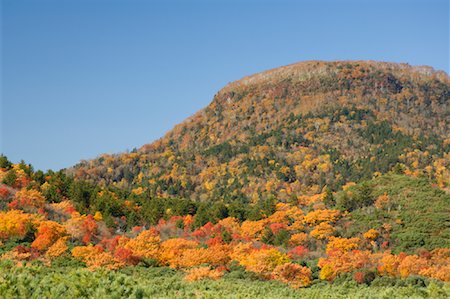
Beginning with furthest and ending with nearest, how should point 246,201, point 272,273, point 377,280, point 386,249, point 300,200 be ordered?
point 246,201 → point 300,200 → point 386,249 → point 272,273 → point 377,280

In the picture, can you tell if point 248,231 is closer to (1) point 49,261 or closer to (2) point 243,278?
(2) point 243,278

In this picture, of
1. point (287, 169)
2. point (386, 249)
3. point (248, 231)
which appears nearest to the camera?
point (386, 249)

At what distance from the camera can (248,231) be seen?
115m

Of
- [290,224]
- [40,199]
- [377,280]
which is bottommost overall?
[377,280]

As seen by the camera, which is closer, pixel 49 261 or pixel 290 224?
pixel 49 261

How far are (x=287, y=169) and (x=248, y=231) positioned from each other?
86.8 metres

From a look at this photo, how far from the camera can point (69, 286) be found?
30844 mm

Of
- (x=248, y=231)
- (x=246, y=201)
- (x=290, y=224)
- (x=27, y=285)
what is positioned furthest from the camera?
(x=246, y=201)

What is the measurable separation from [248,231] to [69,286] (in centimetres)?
8540

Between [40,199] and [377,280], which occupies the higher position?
[40,199]

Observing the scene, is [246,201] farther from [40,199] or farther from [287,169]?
[40,199]

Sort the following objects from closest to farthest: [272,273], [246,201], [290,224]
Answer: [272,273]
[290,224]
[246,201]

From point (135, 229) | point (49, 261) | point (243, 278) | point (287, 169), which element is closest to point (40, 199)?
point (135, 229)

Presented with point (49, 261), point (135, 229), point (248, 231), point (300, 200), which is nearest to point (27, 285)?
point (49, 261)
